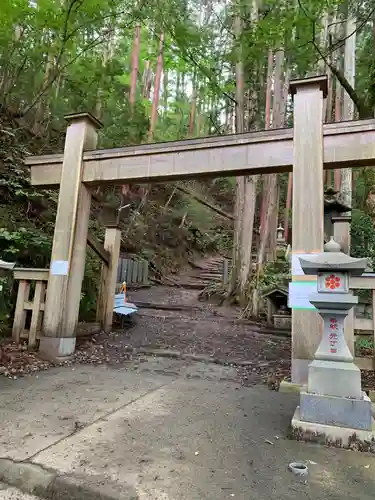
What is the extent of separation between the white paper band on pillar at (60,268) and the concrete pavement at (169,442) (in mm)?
1558

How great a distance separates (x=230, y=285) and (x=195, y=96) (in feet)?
47.1

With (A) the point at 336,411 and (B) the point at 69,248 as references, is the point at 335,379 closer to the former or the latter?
(A) the point at 336,411

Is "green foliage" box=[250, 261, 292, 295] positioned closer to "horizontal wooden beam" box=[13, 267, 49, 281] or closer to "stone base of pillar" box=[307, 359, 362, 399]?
"horizontal wooden beam" box=[13, 267, 49, 281]

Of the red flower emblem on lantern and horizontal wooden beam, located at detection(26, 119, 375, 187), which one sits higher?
horizontal wooden beam, located at detection(26, 119, 375, 187)

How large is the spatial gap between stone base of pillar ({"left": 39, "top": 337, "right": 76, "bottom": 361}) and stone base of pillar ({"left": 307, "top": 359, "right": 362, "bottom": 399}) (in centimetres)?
353

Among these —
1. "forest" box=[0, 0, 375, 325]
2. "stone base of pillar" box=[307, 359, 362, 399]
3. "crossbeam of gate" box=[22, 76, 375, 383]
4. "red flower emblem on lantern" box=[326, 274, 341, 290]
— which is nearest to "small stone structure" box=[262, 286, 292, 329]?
"forest" box=[0, 0, 375, 325]

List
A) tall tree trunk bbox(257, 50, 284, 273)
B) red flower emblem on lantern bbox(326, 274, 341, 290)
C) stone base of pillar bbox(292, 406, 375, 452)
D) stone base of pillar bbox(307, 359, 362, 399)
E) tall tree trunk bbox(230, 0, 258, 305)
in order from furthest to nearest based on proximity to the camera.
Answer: tall tree trunk bbox(257, 50, 284, 273), tall tree trunk bbox(230, 0, 258, 305), red flower emblem on lantern bbox(326, 274, 341, 290), stone base of pillar bbox(307, 359, 362, 399), stone base of pillar bbox(292, 406, 375, 452)

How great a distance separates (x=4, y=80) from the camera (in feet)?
27.5

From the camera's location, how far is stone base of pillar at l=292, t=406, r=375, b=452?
2.60 m

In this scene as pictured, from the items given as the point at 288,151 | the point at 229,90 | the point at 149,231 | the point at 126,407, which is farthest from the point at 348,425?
the point at 149,231

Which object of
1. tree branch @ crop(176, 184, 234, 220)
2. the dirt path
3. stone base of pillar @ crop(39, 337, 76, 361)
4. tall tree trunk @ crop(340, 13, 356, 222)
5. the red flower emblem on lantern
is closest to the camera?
the red flower emblem on lantern

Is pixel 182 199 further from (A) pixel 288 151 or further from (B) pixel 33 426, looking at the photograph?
(B) pixel 33 426

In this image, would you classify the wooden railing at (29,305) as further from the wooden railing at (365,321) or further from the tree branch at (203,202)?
the tree branch at (203,202)

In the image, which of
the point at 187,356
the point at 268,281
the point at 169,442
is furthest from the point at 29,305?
the point at 268,281
